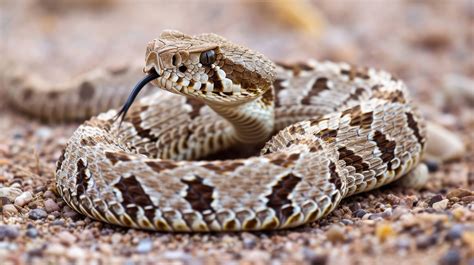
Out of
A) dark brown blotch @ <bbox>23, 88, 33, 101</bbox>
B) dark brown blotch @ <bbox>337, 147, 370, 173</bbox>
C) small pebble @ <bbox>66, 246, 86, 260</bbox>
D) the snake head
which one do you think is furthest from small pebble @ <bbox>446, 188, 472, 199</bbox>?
dark brown blotch @ <bbox>23, 88, 33, 101</bbox>

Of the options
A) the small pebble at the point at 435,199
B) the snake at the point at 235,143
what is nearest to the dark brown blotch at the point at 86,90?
the snake at the point at 235,143

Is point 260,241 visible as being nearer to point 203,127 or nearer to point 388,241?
point 388,241

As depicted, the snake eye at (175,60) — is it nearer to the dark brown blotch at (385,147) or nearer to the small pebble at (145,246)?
the small pebble at (145,246)

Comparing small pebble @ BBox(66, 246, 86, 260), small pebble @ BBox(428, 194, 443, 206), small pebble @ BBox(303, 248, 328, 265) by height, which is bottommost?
small pebble @ BBox(66, 246, 86, 260)

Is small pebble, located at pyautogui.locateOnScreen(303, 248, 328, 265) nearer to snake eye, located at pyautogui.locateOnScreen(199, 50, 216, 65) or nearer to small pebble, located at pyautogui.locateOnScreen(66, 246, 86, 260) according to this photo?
small pebble, located at pyautogui.locateOnScreen(66, 246, 86, 260)

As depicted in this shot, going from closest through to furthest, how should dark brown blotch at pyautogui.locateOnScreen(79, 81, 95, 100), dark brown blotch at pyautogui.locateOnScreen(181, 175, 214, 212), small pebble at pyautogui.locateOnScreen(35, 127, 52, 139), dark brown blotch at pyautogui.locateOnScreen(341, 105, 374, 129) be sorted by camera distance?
dark brown blotch at pyautogui.locateOnScreen(181, 175, 214, 212) → dark brown blotch at pyautogui.locateOnScreen(341, 105, 374, 129) → small pebble at pyautogui.locateOnScreen(35, 127, 52, 139) → dark brown blotch at pyautogui.locateOnScreen(79, 81, 95, 100)

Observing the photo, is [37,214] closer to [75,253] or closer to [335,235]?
[75,253]
